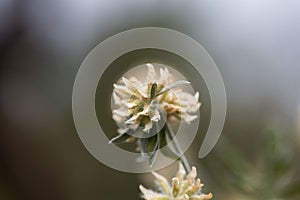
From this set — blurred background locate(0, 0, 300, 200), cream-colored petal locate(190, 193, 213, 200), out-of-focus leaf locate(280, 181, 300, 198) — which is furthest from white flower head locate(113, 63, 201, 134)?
blurred background locate(0, 0, 300, 200)

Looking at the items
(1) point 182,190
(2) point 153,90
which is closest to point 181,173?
(1) point 182,190

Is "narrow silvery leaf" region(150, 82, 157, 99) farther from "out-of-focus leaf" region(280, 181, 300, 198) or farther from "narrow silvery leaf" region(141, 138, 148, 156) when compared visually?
"out-of-focus leaf" region(280, 181, 300, 198)

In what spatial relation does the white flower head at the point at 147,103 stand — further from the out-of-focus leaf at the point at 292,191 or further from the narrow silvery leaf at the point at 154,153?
the out-of-focus leaf at the point at 292,191

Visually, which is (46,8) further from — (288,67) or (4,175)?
(288,67)

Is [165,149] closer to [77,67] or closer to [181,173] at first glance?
[181,173]

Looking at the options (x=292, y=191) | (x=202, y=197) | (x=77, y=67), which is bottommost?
(x=202, y=197)

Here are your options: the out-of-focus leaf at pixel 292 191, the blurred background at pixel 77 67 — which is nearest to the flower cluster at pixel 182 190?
the out-of-focus leaf at pixel 292 191

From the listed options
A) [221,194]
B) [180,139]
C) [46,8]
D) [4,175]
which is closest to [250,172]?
[221,194]
